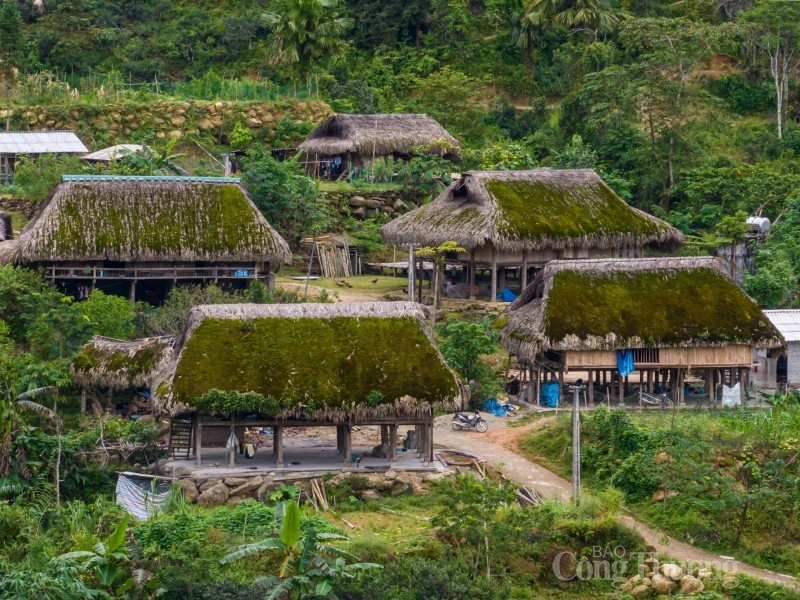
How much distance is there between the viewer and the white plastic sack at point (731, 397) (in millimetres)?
31766

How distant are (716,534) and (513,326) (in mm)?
8017

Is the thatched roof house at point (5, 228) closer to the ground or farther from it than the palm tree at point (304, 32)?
closer to the ground

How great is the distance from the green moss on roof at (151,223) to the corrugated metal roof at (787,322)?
10812mm

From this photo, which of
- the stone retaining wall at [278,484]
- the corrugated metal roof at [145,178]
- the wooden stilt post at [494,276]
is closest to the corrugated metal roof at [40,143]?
the corrugated metal roof at [145,178]

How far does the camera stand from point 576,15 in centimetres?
4994

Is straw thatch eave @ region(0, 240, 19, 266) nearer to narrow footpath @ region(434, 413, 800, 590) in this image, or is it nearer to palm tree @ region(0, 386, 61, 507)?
palm tree @ region(0, 386, 61, 507)

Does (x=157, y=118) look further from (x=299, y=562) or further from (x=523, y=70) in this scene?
(x=299, y=562)

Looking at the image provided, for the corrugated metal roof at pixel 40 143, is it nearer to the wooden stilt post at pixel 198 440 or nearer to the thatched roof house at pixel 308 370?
the thatched roof house at pixel 308 370

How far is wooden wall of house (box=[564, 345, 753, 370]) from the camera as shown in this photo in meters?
31.3

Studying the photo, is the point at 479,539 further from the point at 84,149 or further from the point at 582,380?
the point at 84,149

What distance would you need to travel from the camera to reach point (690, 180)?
142 feet

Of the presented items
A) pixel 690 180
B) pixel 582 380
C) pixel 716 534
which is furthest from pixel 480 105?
pixel 716 534

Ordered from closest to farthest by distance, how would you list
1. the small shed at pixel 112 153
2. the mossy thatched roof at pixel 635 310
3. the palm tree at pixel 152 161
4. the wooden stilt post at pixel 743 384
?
1. the mossy thatched roof at pixel 635 310
2. the wooden stilt post at pixel 743 384
3. the palm tree at pixel 152 161
4. the small shed at pixel 112 153

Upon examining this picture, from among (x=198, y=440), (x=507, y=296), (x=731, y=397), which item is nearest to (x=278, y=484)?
(x=198, y=440)
